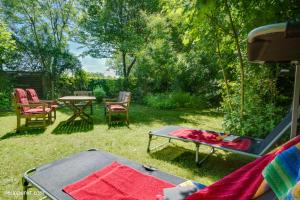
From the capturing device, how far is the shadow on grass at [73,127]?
5.54 meters

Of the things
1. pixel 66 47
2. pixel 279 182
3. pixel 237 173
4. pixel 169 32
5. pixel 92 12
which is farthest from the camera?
pixel 66 47

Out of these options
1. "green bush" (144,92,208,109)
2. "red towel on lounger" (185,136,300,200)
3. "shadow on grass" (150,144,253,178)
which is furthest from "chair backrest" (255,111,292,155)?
"green bush" (144,92,208,109)

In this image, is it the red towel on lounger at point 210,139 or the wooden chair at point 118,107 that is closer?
the red towel on lounger at point 210,139

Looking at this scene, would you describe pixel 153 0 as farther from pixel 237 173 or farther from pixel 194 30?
pixel 237 173

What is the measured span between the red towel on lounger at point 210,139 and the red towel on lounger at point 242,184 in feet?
6.59

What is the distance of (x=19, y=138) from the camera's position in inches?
189

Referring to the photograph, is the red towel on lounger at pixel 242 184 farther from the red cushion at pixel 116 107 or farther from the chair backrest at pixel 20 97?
the chair backrest at pixel 20 97

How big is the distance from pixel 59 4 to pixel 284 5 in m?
12.3

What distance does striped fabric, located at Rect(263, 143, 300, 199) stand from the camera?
83 centimetres

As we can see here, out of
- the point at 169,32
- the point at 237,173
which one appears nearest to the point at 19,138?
the point at 237,173

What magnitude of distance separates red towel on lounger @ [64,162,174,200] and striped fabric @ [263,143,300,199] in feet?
4.08

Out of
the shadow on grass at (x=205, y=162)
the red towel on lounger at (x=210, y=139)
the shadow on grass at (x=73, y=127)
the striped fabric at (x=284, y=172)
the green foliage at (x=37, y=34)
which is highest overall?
the green foliage at (x=37, y=34)

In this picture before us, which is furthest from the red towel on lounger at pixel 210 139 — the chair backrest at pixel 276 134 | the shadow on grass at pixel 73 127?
the shadow on grass at pixel 73 127

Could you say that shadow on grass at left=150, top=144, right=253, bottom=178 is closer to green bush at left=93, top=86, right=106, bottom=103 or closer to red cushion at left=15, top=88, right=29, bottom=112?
red cushion at left=15, top=88, right=29, bottom=112
